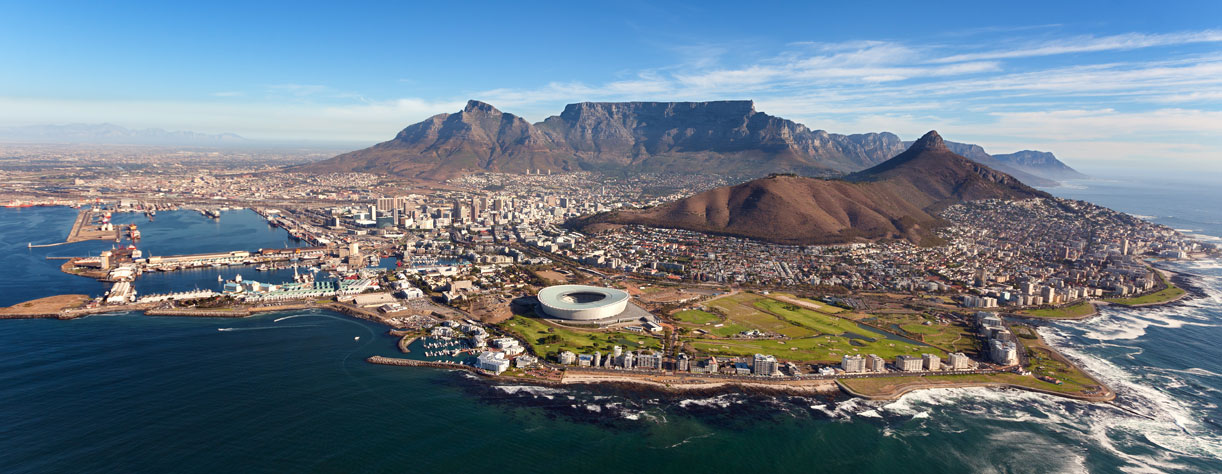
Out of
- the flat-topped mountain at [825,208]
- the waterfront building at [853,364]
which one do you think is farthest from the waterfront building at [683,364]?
the flat-topped mountain at [825,208]

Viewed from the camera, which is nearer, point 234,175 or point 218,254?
point 218,254

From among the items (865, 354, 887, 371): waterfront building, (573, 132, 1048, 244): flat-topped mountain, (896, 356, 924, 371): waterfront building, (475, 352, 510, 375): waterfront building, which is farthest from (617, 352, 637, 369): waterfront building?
(573, 132, 1048, 244): flat-topped mountain

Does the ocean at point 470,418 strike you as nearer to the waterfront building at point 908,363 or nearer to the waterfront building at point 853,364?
the waterfront building at point 908,363

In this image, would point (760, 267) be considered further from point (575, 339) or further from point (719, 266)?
point (575, 339)

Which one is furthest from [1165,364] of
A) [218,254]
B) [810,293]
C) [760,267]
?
[218,254]

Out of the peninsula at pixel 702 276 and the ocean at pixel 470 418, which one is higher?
the peninsula at pixel 702 276

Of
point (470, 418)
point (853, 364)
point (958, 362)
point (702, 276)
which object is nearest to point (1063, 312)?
point (958, 362)

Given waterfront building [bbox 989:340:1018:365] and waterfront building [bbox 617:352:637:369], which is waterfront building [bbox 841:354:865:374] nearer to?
waterfront building [bbox 989:340:1018:365]
